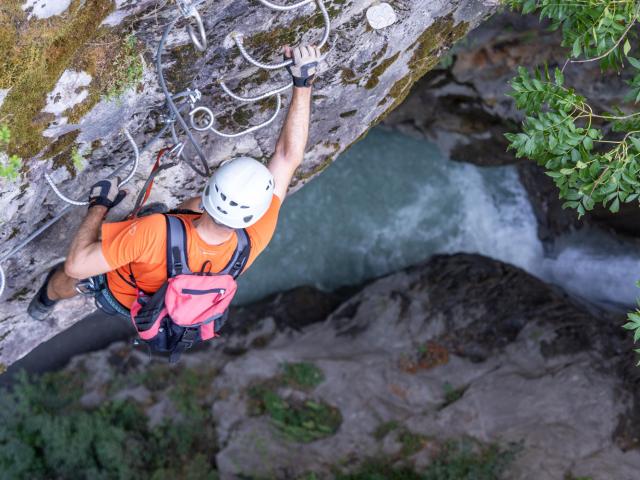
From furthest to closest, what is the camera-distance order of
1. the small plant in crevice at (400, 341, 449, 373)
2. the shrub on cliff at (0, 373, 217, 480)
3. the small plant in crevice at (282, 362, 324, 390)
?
1. the small plant in crevice at (400, 341, 449, 373)
2. the small plant in crevice at (282, 362, 324, 390)
3. the shrub on cliff at (0, 373, 217, 480)

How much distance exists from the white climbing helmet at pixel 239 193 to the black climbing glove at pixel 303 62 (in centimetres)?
73

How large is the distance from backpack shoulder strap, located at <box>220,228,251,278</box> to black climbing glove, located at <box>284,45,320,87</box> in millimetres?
1128

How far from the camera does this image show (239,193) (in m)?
3.64

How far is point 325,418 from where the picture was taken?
8539 millimetres

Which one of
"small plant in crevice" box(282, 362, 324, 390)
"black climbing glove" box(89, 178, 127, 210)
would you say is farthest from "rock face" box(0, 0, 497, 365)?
"small plant in crevice" box(282, 362, 324, 390)

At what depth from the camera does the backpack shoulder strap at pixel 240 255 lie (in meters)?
3.94

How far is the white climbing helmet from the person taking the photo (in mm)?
3639

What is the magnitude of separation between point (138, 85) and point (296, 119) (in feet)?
3.94

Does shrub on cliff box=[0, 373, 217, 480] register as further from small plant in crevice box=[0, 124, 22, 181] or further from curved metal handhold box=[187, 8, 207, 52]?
curved metal handhold box=[187, 8, 207, 52]

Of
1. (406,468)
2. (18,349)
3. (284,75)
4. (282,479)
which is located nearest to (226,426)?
(282,479)

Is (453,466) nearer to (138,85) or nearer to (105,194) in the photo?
(105,194)

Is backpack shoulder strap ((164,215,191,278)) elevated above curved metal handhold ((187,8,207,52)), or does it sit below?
below

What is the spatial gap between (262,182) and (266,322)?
21.0 feet

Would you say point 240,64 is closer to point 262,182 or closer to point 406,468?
point 262,182
